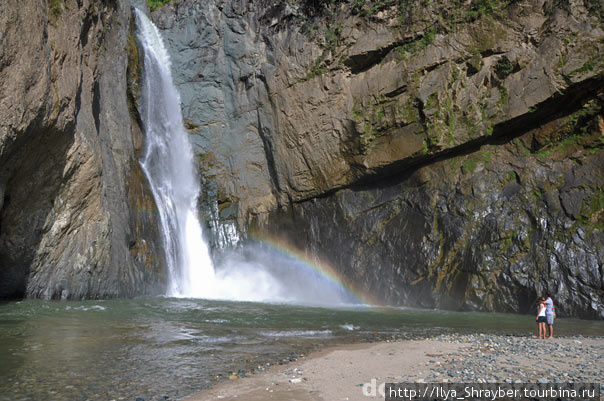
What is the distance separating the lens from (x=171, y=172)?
70.4 feet

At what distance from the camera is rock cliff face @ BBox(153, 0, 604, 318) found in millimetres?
16734

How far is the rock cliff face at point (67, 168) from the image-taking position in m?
10.4

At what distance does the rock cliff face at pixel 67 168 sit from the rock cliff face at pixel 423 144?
20.6 feet

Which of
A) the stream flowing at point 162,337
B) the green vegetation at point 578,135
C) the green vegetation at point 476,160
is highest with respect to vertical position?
the green vegetation at point 578,135

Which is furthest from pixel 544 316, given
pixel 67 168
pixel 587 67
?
pixel 67 168

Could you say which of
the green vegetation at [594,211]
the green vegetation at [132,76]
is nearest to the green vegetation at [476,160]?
the green vegetation at [594,211]

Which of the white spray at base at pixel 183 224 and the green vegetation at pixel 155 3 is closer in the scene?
the white spray at base at pixel 183 224

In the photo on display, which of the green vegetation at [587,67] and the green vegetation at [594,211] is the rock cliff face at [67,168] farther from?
the green vegetation at [587,67]

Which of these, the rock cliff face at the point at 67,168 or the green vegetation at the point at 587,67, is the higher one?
the green vegetation at the point at 587,67

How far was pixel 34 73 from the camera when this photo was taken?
415 inches

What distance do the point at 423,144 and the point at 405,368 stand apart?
45.3 ft

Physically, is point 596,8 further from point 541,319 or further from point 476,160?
point 541,319

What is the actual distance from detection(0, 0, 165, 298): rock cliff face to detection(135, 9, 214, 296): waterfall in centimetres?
147

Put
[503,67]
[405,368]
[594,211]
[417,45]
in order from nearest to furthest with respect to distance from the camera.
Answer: [405,368] → [594,211] → [503,67] → [417,45]
